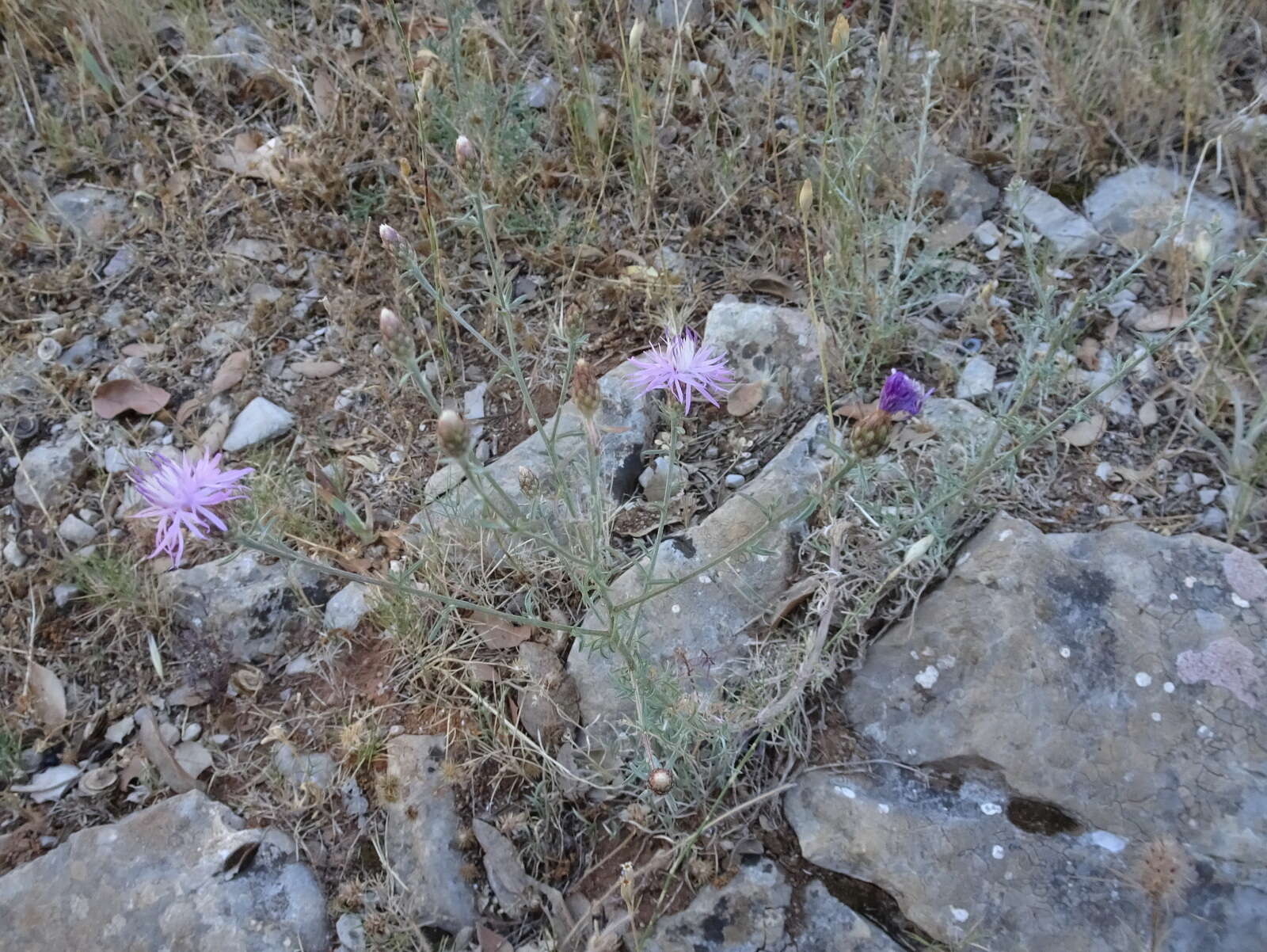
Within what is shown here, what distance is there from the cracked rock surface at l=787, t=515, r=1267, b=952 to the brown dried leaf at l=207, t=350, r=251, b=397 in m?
2.09

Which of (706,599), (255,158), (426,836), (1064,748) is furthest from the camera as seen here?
(255,158)

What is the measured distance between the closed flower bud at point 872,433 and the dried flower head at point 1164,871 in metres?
0.88

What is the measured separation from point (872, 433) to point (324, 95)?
2.73 metres

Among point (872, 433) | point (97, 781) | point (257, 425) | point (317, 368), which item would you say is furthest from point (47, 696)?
point (872, 433)

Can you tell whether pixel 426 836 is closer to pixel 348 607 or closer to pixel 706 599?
pixel 348 607

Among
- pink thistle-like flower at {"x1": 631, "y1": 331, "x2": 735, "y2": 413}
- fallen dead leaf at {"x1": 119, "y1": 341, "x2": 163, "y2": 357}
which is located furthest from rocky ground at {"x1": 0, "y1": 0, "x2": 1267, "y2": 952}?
pink thistle-like flower at {"x1": 631, "y1": 331, "x2": 735, "y2": 413}

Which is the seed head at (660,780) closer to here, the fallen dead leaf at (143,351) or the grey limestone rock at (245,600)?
the grey limestone rock at (245,600)

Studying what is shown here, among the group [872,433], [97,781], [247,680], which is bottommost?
[97,781]

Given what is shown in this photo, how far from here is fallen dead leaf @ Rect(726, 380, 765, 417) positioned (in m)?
2.74

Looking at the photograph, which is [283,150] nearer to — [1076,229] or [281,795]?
[281,795]

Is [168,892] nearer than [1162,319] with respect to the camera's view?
Yes

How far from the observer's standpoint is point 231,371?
3.04m

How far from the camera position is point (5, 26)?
3.67 metres

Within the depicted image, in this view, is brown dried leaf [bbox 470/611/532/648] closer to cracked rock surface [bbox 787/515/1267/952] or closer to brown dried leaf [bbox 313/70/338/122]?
cracked rock surface [bbox 787/515/1267/952]
